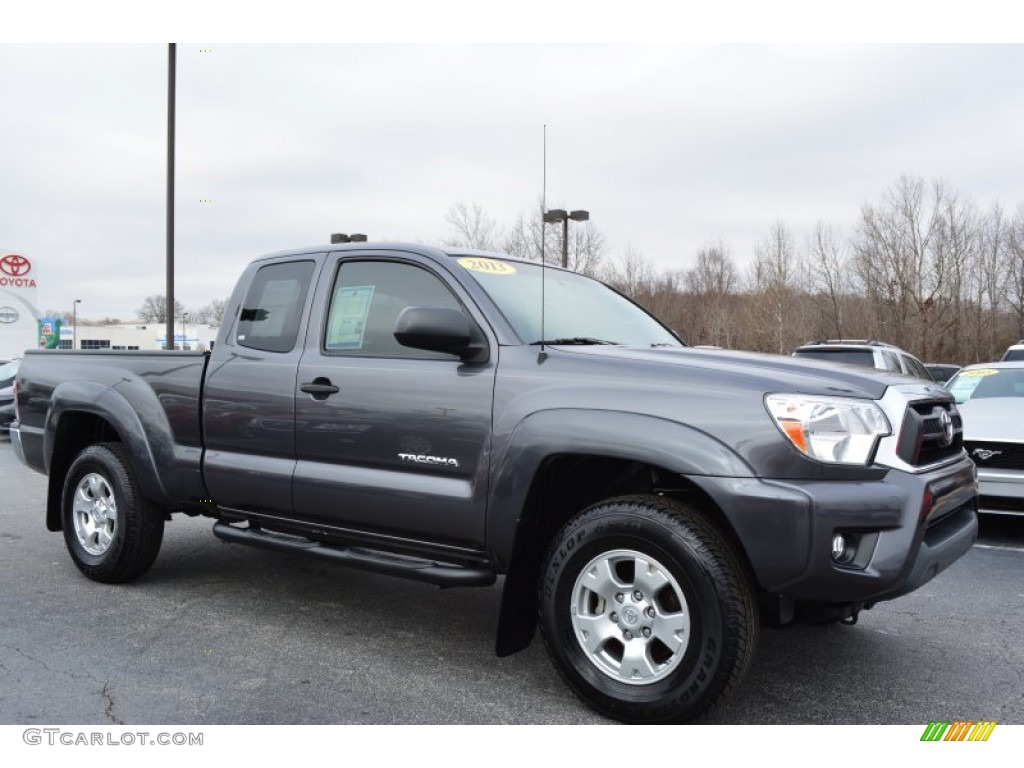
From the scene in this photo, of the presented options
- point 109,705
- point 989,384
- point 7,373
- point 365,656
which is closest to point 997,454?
point 989,384

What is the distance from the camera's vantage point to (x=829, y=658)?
13.5 feet

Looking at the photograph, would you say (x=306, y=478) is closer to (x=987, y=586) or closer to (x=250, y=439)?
(x=250, y=439)

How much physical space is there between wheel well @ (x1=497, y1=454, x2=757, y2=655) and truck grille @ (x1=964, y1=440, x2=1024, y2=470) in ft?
14.6

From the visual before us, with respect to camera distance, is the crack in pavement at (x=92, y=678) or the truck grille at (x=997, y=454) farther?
the truck grille at (x=997, y=454)

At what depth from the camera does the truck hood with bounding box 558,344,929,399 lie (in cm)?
318

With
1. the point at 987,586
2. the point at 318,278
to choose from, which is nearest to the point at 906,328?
the point at 987,586

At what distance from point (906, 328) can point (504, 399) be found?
37934 millimetres

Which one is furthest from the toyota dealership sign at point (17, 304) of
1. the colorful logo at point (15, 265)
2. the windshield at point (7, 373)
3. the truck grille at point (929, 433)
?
the truck grille at point (929, 433)

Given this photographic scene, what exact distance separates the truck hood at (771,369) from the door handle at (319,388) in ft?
3.96

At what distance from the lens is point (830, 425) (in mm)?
3088

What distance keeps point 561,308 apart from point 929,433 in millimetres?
1794

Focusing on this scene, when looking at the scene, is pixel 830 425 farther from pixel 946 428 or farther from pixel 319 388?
pixel 319 388

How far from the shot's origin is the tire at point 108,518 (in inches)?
200

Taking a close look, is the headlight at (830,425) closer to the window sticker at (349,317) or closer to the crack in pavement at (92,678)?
the window sticker at (349,317)
